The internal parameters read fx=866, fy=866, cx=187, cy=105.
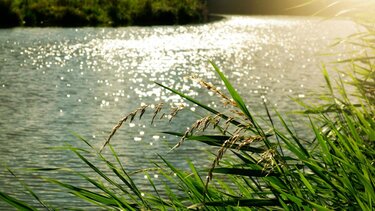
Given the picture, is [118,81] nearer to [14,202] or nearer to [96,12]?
[14,202]

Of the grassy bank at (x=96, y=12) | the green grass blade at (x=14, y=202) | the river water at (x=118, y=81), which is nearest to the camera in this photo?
the green grass blade at (x=14, y=202)

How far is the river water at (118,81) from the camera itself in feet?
43.9

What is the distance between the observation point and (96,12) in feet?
170

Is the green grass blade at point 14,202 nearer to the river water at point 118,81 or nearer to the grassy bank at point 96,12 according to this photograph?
the river water at point 118,81

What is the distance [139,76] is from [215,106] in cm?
804

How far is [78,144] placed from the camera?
14039mm

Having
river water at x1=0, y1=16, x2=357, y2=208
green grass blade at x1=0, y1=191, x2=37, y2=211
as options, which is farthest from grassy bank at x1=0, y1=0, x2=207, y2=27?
green grass blade at x1=0, y1=191, x2=37, y2=211

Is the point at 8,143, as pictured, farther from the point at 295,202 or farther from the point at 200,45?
the point at 200,45

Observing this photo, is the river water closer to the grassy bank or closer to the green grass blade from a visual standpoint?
the green grass blade

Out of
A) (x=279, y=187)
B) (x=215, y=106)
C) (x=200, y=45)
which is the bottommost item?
(x=200, y=45)

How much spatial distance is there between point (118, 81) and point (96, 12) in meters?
26.9

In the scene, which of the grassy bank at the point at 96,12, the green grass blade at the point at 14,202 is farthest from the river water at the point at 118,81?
the grassy bank at the point at 96,12

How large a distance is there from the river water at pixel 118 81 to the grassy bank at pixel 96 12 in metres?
1.74

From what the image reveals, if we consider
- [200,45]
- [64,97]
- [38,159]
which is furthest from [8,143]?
[200,45]
